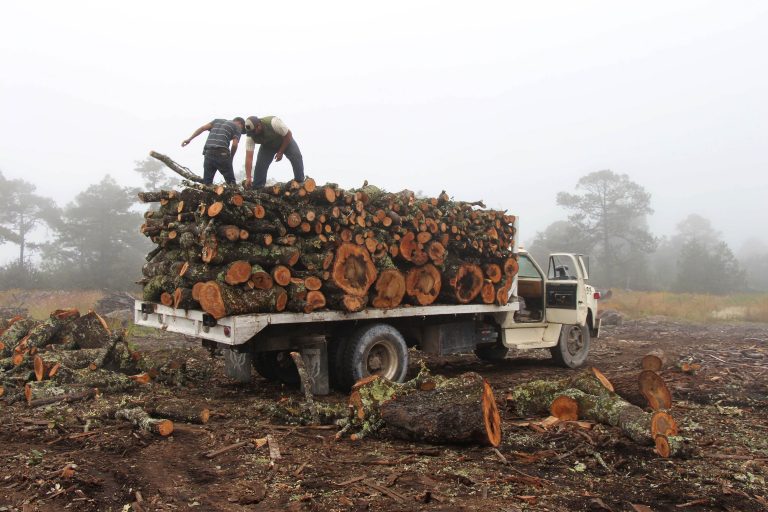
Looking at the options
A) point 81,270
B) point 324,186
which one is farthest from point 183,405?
point 81,270

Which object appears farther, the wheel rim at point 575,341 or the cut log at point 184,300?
the wheel rim at point 575,341

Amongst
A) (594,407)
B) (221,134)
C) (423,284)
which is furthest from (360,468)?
(221,134)

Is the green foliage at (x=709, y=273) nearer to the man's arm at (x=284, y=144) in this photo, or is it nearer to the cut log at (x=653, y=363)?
the cut log at (x=653, y=363)

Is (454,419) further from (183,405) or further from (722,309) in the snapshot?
(722,309)

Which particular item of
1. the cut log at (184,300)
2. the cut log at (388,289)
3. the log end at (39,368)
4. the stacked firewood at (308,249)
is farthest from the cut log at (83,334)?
the cut log at (388,289)

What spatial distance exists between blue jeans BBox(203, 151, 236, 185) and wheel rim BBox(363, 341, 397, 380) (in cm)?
286

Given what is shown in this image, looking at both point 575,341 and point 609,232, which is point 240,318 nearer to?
point 575,341

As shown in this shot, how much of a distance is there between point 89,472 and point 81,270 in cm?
3173

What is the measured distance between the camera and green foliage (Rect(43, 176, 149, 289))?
31984 millimetres

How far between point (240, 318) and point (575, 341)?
636 centimetres

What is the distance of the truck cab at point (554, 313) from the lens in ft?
30.2

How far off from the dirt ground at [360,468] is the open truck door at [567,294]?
10.1 feet

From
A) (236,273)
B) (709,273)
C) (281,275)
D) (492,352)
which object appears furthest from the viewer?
(709,273)

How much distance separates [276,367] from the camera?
7.80m
